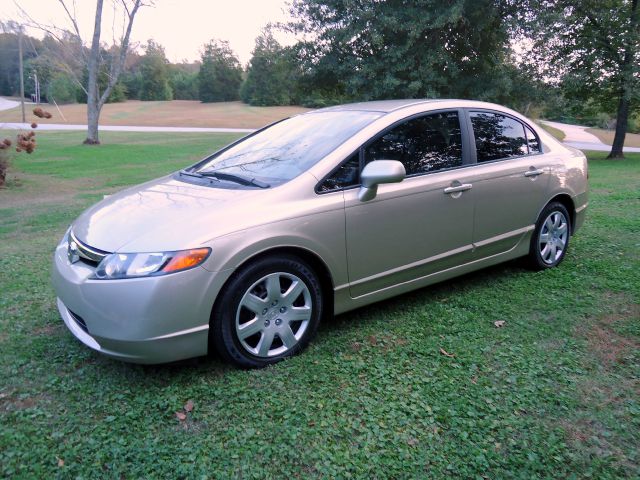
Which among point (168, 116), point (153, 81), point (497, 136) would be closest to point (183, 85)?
point (153, 81)

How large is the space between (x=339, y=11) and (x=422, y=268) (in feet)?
61.8

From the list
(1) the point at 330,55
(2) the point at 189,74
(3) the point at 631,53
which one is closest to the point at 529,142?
(3) the point at 631,53

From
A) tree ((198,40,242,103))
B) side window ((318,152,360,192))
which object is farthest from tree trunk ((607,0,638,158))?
tree ((198,40,242,103))

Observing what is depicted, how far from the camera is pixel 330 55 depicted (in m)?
21.2

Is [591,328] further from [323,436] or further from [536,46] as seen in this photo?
[536,46]

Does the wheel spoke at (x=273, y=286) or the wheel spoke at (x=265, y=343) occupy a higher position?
the wheel spoke at (x=273, y=286)

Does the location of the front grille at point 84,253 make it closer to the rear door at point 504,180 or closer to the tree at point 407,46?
the rear door at point 504,180

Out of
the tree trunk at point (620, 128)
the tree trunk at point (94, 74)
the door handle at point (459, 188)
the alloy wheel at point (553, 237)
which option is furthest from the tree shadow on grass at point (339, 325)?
the tree trunk at point (94, 74)

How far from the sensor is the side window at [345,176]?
341 cm

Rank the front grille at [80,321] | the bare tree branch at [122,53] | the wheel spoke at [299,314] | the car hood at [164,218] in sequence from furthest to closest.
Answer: the bare tree branch at [122,53]
the wheel spoke at [299,314]
the front grille at [80,321]
the car hood at [164,218]

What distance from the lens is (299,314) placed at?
328 centimetres

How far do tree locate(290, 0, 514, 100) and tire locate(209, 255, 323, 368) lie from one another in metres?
17.2

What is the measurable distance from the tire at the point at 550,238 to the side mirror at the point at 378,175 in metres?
1.92

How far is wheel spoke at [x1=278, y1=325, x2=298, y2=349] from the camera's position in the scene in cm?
323
